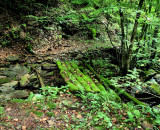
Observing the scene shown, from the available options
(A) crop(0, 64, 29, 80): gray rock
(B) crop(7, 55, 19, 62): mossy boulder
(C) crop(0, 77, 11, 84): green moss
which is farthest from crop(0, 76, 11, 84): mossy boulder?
(B) crop(7, 55, 19, 62): mossy boulder

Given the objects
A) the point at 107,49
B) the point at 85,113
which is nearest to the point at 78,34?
the point at 107,49

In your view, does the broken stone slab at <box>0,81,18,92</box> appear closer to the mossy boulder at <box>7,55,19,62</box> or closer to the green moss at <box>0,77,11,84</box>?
the green moss at <box>0,77,11,84</box>

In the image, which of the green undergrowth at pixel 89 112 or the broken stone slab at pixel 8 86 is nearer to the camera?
the green undergrowth at pixel 89 112

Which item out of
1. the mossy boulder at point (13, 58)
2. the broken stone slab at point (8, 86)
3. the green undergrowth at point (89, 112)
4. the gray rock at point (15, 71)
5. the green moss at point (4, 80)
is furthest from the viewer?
the mossy boulder at point (13, 58)

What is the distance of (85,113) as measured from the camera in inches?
132

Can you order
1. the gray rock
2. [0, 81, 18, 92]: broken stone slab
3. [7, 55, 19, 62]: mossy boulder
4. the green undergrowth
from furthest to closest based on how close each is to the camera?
[7, 55, 19, 62]: mossy boulder
the gray rock
[0, 81, 18, 92]: broken stone slab
the green undergrowth

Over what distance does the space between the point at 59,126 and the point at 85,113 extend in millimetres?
925

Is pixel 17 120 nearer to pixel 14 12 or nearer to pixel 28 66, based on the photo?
pixel 28 66

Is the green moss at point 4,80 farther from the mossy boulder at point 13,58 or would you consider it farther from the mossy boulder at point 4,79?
the mossy boulder at point 13,58

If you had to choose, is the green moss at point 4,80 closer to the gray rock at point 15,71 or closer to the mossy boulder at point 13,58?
the gray rock at point 15,71

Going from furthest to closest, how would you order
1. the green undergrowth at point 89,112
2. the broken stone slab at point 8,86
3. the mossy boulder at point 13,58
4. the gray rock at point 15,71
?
the mossy boulder at point 13,58
the gray rock at point 15,71
the broken stone slab at point 8,86
the green undergrowth at point 89,112

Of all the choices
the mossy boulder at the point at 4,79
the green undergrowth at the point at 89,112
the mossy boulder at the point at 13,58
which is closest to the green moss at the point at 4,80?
the mossy boulder at the point at 4,79

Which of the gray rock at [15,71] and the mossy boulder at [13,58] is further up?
the mossy boulder at [13,58]

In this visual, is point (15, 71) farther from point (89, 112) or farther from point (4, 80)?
point (89, 112)
